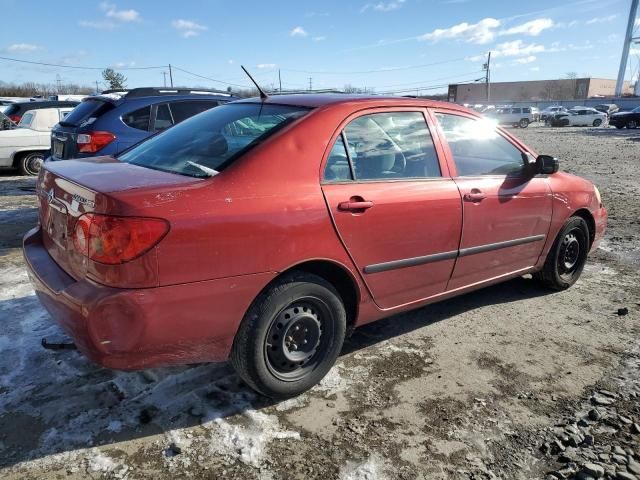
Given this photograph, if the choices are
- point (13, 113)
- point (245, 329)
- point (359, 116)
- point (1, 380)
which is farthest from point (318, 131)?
point (13, 113)

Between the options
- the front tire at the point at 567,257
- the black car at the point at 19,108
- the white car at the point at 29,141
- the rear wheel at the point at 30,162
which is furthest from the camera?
the black car at the point at 19,108

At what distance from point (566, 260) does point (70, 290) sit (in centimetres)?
422

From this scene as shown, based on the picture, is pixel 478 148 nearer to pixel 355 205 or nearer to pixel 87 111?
pixel 355 205

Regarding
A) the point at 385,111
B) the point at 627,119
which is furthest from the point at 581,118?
the point at 385,111

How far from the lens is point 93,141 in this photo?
655cm

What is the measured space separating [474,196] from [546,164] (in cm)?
89

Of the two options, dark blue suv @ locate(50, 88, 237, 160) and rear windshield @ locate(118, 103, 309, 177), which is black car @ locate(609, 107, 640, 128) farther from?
rear windshield @ locate(118, 103, 309, 177)

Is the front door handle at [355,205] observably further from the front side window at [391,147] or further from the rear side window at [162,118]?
the rear side window at [162,118]

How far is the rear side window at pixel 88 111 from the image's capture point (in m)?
6.89

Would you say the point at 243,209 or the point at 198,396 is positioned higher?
the point at 243,209

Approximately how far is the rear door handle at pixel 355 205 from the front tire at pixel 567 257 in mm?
2398

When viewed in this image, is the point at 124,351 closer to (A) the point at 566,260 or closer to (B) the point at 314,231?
(B) the point at 314,231

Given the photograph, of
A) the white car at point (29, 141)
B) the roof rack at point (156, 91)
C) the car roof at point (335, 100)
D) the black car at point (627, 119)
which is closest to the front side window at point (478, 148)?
the car roof at point (335, 100)

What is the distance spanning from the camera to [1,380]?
3039mm
